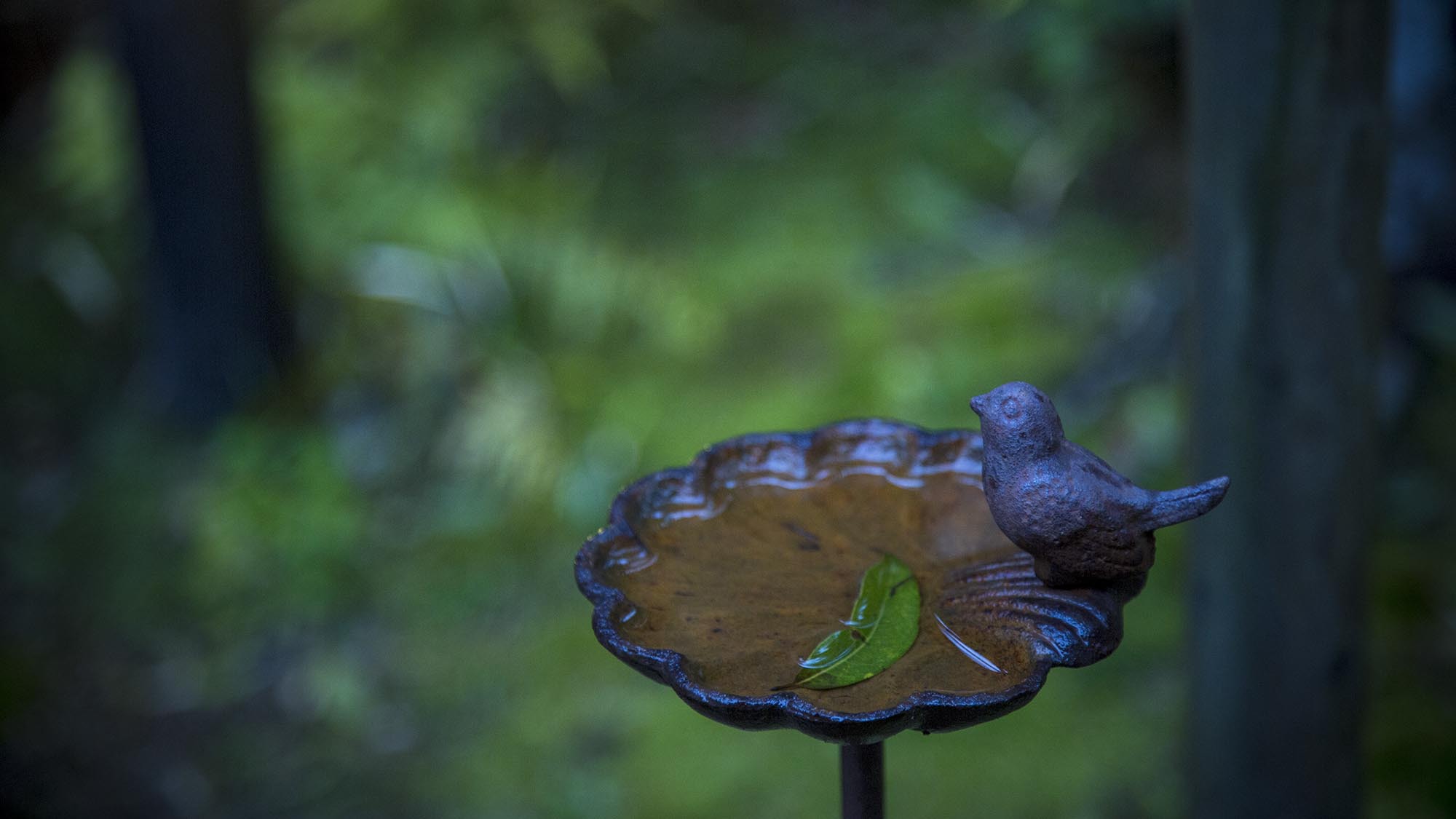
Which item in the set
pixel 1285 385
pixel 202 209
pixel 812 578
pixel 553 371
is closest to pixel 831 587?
pixel 812 578

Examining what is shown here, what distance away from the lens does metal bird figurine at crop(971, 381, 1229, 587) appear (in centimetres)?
125

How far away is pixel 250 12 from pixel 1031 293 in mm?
2585

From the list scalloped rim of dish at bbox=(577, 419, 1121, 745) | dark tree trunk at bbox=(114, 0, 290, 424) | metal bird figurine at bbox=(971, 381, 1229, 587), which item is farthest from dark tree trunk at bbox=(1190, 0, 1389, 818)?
dark tree trunk at bbox=(114, 0, 290, 424)

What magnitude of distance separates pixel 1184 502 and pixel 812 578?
0.40 metres

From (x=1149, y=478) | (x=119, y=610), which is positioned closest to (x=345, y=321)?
(x=119, y=610)

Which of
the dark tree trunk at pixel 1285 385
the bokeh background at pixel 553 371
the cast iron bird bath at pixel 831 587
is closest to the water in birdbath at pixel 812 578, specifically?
the cast iron bird bath at pixel 831 587

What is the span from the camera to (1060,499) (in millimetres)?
1250

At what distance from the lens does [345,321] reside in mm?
4273

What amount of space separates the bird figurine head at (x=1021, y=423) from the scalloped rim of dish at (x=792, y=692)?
0.66 feet

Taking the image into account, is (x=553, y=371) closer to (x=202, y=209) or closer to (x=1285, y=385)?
(x=202, y=209)

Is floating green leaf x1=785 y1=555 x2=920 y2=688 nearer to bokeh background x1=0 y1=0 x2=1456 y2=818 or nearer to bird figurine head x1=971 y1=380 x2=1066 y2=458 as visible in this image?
bird figurine head x1=971 y1=380 x2=1066 y2=458

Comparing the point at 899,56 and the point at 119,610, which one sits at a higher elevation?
A: the point at 899,56

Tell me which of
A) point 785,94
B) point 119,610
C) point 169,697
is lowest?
point 169,697

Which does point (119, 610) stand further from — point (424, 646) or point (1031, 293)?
point (1031, 293)
